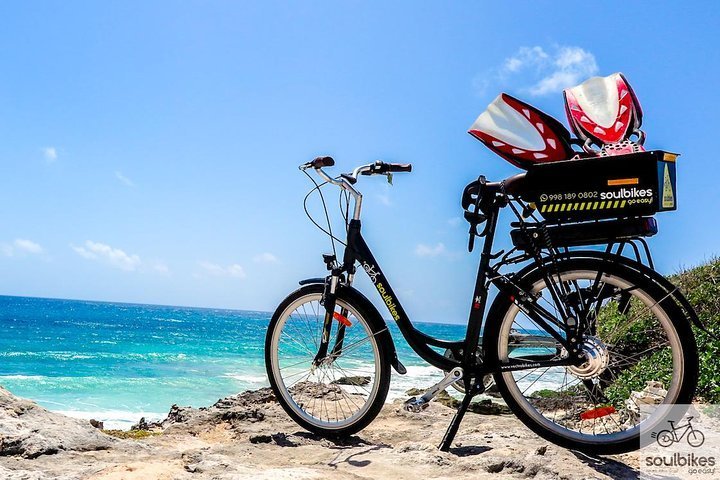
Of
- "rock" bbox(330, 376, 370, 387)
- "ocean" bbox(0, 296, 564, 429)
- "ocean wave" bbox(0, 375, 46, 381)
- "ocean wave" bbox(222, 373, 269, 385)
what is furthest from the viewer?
"ocean wave" bbox(0, 375, 46, 381)

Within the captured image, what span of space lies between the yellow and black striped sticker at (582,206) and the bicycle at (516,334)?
0.38ft

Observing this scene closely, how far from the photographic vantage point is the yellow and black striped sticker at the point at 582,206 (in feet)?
9.64

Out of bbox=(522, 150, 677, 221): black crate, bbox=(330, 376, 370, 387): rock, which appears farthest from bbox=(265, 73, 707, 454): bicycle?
bbox=(330, 376, 370, 387): rock

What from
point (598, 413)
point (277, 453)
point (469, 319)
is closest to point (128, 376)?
point (277, 453)

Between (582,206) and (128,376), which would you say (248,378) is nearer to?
(128,376)

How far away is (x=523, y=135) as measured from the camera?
323cm

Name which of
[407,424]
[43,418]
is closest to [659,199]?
[407,424]

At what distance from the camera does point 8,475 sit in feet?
8.84

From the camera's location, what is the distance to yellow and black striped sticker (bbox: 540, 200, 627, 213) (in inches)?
116

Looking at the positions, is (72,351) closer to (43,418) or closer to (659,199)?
(43,418)

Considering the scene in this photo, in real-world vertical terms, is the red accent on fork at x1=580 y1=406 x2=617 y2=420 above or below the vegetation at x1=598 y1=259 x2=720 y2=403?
below

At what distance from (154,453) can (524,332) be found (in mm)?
2300

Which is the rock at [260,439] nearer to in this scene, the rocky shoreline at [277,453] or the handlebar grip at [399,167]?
the rocky shoreline at [277,453]

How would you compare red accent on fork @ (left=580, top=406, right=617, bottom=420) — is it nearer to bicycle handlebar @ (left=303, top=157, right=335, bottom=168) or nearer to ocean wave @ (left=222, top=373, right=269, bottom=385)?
bicycle handlebar @ (left=303, top=157, right=335, bottom=168)
